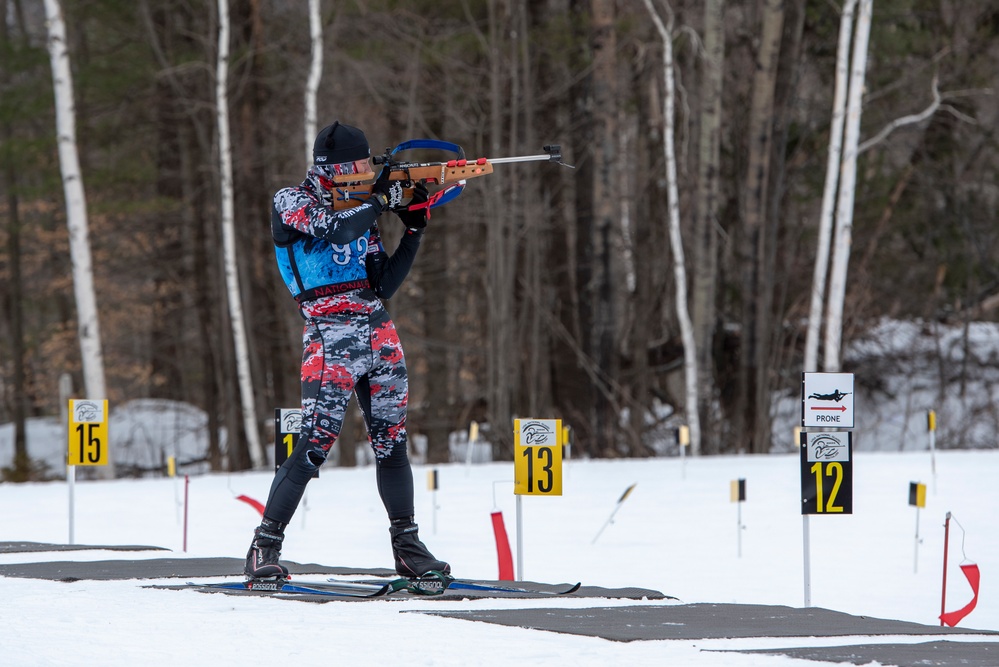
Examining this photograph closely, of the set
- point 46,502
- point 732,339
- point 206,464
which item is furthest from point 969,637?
point 206,464

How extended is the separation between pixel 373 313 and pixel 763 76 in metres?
13.1

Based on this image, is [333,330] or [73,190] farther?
[73,190]

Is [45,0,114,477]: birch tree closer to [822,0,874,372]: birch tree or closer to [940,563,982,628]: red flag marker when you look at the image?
[822,0,874,372]: birch tree

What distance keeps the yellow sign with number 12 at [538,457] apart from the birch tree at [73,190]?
10.5 m

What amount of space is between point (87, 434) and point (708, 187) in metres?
10.9

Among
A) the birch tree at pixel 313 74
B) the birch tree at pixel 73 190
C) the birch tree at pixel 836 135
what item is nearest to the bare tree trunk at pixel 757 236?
the birch tree at pixel 836 135

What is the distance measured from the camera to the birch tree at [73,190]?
15.9 metres

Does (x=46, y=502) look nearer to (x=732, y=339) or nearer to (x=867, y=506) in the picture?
(x=867, y=506)

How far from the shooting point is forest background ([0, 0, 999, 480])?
59.1 ft

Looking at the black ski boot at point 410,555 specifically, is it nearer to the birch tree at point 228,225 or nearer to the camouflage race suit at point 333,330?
the camouflage race suit at point 333,330

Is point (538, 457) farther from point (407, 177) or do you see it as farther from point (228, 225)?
point (228, 225)

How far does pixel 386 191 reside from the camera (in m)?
5.01

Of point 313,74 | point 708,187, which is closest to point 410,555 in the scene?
point 708,187

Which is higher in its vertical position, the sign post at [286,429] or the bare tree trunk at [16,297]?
the bare tree trunk at [16,297]
